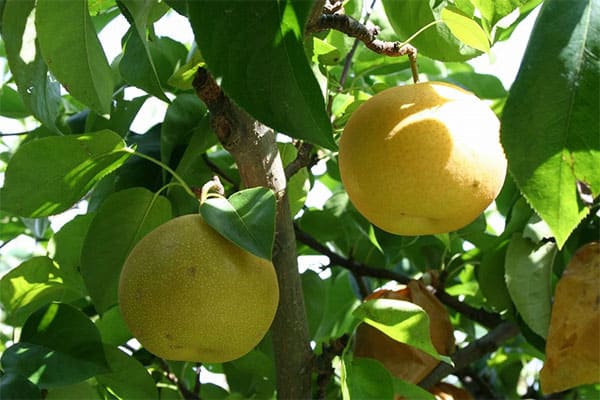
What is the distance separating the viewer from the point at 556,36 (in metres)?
0.68

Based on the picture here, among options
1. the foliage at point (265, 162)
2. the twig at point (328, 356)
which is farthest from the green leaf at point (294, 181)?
the twig at point (328, 356)

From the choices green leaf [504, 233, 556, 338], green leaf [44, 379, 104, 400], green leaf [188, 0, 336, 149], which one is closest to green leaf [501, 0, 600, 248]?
green leaf [188, 0, 336, 149]

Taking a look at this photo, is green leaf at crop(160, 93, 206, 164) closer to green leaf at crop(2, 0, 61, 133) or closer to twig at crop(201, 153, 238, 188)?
twig at crop(201, 153, 238, 188)

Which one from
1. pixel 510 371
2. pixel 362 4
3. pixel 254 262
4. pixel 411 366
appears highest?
pixel 362 4

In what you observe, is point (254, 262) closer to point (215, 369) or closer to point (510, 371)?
point (215, 369)

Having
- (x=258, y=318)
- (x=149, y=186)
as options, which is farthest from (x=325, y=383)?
(x=149, y=186)

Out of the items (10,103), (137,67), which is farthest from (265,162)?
(10,103)

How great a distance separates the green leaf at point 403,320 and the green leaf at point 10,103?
35.9 inches

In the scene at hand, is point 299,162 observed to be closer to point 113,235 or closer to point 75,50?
point 113,235

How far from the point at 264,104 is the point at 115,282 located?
56 centimetres

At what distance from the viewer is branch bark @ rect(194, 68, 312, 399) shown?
1025mm

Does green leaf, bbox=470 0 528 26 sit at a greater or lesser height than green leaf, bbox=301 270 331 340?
greater

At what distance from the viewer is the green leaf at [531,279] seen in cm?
130

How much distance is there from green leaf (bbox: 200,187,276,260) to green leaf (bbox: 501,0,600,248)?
294mm
